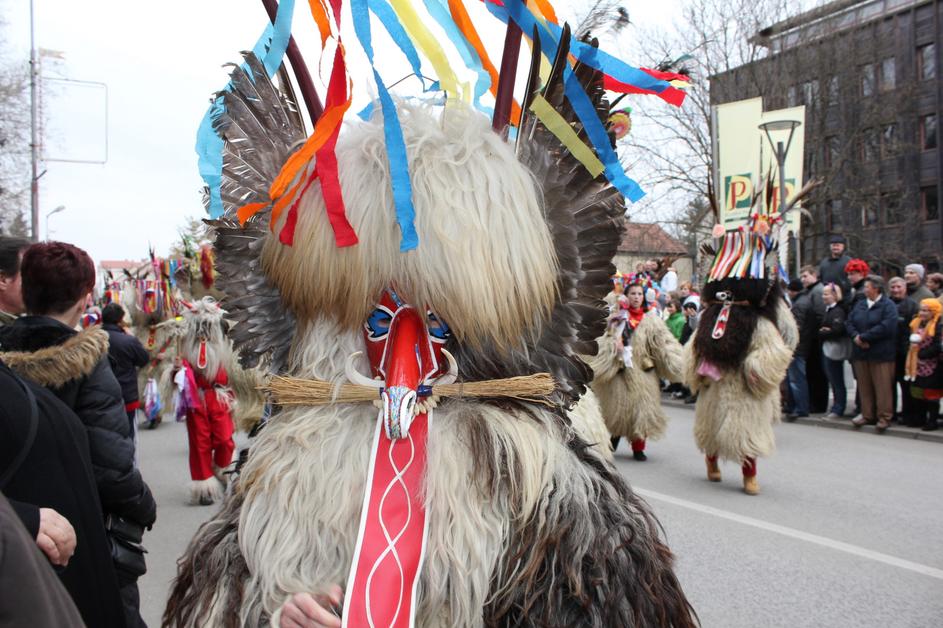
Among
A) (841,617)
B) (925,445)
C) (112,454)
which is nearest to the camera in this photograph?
(112,454)

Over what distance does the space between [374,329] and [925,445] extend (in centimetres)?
841

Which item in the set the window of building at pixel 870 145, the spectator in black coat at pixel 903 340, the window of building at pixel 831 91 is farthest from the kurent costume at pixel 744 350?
the window of building at pixel 870 145

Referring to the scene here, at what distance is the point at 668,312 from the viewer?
12.6 metres

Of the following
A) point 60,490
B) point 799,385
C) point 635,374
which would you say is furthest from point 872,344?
point 60,490

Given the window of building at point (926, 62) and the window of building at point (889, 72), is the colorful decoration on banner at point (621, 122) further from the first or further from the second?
the window of building at point (926, 62)

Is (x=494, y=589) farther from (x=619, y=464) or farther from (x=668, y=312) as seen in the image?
(x=668, y=312)

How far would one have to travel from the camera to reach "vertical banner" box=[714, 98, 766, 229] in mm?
11523

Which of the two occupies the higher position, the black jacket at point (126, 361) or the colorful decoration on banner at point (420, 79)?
the colorful decoration on banner at point (420, 79)

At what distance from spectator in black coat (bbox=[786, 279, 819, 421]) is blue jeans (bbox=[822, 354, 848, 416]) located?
0.32 meters

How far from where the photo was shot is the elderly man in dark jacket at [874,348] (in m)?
8.66

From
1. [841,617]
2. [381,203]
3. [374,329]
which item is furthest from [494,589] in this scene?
[841,617]

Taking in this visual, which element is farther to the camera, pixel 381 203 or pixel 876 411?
pixel 876 411

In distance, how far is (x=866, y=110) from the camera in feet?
74.1

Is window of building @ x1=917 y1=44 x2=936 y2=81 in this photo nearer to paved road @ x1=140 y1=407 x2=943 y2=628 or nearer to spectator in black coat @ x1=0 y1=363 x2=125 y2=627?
paved road @ x1=140 y1=407 x2=943 y2=628
